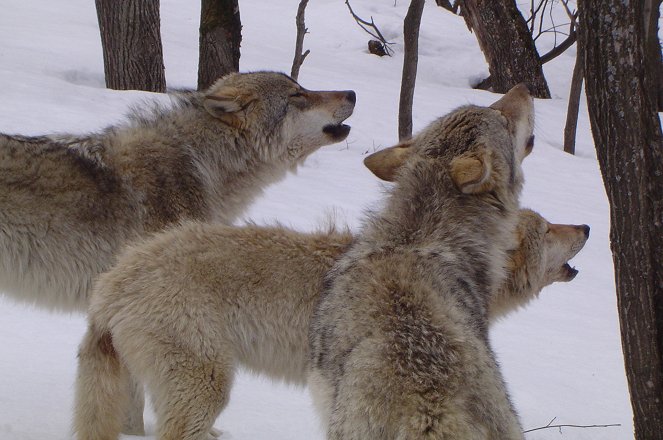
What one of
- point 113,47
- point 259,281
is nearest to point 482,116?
point 259,281

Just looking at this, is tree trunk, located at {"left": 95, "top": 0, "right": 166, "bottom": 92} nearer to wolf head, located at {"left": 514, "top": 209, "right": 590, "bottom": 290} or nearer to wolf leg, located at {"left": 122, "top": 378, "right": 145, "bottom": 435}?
wolf leg, located at {"left": 122, "top": 378, "right": 145, "bottom": 435}

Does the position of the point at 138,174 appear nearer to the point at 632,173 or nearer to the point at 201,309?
the point at 201,309

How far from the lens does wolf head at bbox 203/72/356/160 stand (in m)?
5.92

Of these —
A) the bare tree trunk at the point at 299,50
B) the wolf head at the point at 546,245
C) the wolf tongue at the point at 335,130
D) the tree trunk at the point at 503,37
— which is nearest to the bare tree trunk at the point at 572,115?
the tree trunk at the point at 503,37

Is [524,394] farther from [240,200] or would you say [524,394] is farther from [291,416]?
[240,200]

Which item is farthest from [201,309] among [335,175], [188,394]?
[335,175]

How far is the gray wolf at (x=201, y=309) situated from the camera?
3910mm

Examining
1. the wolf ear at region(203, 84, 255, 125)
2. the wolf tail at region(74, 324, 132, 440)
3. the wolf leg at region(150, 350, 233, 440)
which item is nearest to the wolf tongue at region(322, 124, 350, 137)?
the wolf ear at region(203, 84, 255, 125)

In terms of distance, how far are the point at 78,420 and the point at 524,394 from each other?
3121 mm

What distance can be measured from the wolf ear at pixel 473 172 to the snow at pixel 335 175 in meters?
0.48

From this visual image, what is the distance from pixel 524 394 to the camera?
6008 millimetres

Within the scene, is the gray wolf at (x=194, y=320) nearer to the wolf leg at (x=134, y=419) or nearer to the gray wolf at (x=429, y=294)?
the gray wolf at (x=429, y=294)

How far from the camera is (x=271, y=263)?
426 cm

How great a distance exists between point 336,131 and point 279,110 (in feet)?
1.53
